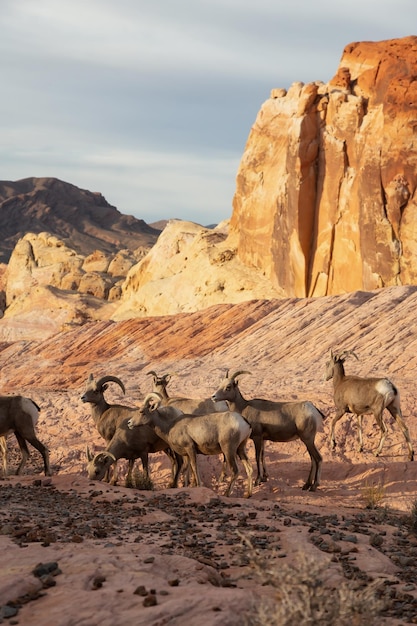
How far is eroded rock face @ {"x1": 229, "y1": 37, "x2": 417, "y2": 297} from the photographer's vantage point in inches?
1766

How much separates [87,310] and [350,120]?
72.5 ft

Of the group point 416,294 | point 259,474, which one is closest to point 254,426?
point 259,474

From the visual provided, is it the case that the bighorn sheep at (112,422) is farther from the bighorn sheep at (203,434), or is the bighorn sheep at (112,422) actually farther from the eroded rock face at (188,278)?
the eroded rock face at (188,278)

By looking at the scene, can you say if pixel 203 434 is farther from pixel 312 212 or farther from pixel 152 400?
pixel 312 212

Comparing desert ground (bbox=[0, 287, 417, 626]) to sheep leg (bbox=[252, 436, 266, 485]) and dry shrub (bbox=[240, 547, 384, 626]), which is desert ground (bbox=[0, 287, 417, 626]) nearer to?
dry shrub (bbox=[240, 547, 384, 626])

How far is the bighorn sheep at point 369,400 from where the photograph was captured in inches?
745

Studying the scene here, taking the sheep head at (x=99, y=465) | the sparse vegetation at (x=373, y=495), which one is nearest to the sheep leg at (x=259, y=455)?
the sparse vegetation at (x=373, y=495)

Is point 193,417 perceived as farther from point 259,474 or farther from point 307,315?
point 307,315

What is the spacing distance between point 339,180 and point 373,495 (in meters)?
34.6

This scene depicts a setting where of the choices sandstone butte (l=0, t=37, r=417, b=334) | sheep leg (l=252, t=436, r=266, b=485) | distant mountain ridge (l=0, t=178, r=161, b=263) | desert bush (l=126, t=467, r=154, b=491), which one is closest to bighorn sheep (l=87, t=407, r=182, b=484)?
desert bush (l=126, t=467, r=154, b=491)

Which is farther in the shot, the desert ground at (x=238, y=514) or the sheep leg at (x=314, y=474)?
the sheep leg at (x=314, y=474)

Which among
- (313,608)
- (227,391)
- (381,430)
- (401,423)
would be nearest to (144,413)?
(227,391)

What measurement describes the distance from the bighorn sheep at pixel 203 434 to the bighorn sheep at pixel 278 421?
1.23 m

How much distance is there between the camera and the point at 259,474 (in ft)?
56.7
